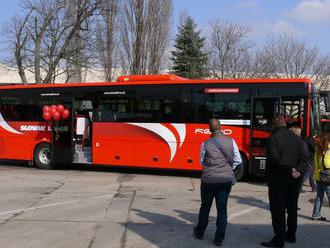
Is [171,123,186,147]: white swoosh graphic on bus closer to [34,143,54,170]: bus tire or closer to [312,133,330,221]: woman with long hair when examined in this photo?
[34,143,54,170]: bus tire

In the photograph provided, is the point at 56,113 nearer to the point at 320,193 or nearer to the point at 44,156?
the point at 44,156

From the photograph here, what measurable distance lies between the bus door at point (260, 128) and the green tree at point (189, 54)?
21778 mm

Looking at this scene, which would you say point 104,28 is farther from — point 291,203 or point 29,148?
point 291,203

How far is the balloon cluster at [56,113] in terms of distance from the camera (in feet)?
54.6

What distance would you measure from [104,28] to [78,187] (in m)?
21.2

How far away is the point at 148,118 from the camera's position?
15500 mm

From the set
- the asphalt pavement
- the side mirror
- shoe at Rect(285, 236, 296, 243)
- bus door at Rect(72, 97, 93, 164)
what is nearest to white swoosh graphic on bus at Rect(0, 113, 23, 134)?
bus door at Rect(72, 97, 93, 164)

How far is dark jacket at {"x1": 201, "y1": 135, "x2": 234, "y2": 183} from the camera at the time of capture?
693 centimetres

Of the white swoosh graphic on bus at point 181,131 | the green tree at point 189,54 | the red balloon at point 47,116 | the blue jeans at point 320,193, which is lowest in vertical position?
the blue jeans at point 320,193

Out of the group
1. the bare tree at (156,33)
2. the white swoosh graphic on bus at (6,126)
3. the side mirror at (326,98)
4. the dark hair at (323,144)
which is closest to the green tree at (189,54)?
the bare tree at (156,33)

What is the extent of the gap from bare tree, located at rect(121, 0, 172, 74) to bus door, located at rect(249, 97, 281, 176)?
1990 centimetres

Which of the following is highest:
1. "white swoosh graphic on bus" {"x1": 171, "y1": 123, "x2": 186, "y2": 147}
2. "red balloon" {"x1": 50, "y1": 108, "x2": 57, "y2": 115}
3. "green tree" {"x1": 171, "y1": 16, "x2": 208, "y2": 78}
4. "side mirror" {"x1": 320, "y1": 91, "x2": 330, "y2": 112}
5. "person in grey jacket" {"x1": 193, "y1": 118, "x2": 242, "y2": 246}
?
"green tree" {"x1": 171, "y1": 16, "x2": 208, "y2": 78}

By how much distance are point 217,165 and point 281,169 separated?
2.79ft

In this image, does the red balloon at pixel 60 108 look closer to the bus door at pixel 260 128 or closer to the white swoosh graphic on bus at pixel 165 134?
the white swoosh graphic on bus at pixel 165 134
